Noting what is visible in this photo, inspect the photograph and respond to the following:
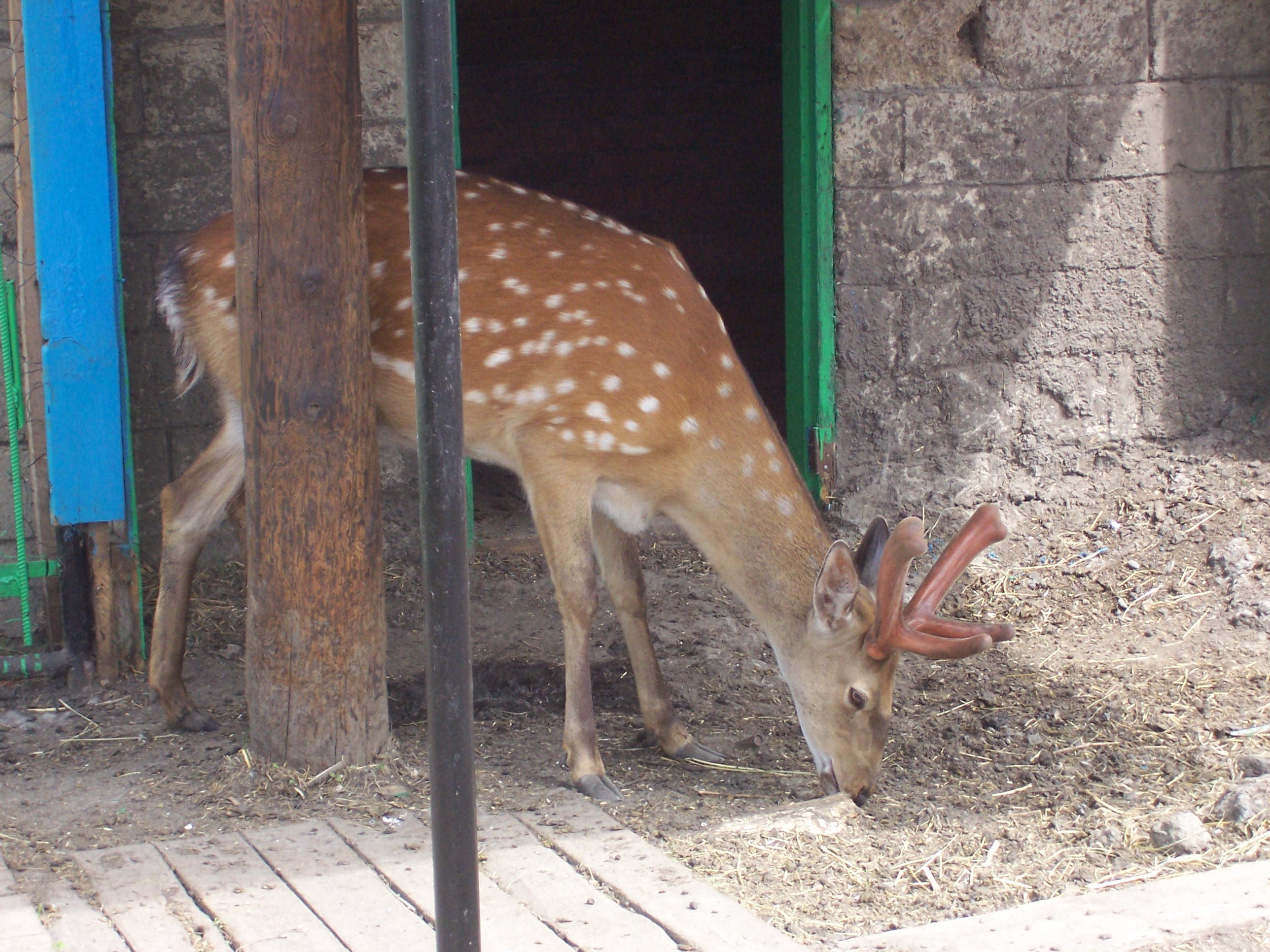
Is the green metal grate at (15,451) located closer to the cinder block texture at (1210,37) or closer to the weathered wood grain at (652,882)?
the weathered wood grain at (652,882)

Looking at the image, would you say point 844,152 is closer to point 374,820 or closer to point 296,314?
point 296,314

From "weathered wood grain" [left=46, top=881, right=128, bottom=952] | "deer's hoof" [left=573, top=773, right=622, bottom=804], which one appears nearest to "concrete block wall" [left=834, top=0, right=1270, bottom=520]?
"deer's hoof" [left=573, top=773, right=622, bottom=804]

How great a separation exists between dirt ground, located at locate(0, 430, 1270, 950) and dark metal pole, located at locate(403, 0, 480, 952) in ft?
3.51

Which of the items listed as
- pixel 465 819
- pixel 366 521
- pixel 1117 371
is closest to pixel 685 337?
pixel 366 521

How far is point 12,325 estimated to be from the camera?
398 centimetres

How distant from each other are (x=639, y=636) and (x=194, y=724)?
134 cm

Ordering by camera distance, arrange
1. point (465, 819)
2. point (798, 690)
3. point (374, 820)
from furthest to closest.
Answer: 1. point (798, 690)
2. point (374, 820)
3. point (465, 819)

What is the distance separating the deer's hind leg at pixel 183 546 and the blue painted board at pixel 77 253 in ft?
0.98

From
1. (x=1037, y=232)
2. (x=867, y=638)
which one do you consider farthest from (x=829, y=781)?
(x=1037, y=232)

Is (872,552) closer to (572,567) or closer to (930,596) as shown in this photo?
(930,596)

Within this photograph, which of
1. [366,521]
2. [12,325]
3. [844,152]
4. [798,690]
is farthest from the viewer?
[844,152]

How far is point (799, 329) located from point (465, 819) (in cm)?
365

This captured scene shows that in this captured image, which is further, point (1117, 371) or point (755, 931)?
point (1117, 371)

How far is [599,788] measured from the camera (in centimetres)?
345
